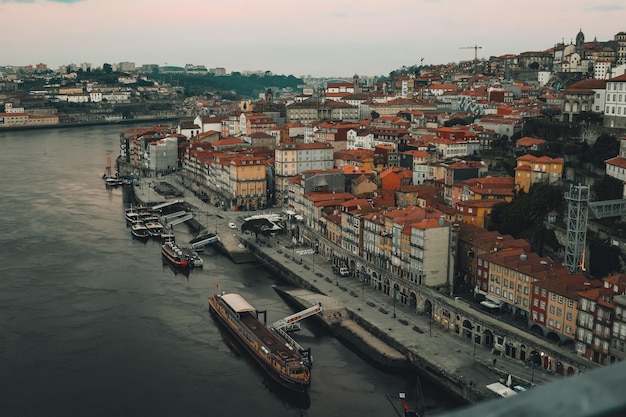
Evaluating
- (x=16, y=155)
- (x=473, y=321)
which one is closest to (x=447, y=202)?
(x=473, y=321)

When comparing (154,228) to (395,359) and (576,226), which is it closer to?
(395,359)

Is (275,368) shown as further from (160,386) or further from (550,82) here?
(550,82)

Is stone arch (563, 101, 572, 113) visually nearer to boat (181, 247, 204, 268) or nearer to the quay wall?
the quay wall

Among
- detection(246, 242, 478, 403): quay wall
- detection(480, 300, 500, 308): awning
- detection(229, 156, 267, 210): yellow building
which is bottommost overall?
detection(246, 242, 478, 403): quay wall

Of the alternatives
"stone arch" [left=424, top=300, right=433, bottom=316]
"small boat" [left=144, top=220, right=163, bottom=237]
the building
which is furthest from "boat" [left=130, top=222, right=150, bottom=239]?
"stone arch" [left=424, top=300, right=433, bottom=316]

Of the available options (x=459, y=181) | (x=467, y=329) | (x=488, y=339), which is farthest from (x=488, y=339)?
(x=459, y=181)

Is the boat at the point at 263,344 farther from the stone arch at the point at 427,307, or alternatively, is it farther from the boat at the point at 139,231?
the boat at the point at 139,231

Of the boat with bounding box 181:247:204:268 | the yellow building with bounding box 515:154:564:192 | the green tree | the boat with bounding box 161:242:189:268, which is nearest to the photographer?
the green tree
